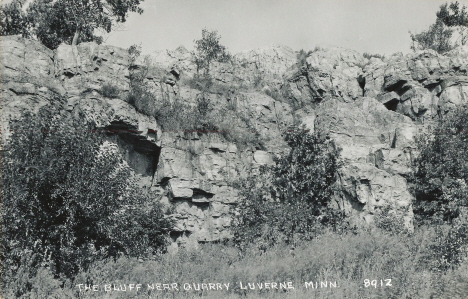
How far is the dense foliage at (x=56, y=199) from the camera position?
1009 cm

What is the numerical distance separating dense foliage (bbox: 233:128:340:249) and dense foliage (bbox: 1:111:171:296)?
6.39 m

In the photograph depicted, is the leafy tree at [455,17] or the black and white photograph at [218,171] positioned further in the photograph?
the leafy tree at [455,17]

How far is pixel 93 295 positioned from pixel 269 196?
10.5m

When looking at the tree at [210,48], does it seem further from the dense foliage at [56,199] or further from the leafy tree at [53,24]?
the dense foliage at [56,199]

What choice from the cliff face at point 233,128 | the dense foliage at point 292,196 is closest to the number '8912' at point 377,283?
the dense foliage at point 292,196

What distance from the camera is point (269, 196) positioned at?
61.5 feet

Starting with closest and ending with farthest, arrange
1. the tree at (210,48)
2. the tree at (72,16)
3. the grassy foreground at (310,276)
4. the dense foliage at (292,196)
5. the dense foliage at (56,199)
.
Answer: the grassy foreground at (310,276)
the dense foliage at (56,199)
the dense foliage at (292,196)
the tree at (72,16)
the tree at (210,48)

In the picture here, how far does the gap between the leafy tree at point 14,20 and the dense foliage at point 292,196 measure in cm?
2496

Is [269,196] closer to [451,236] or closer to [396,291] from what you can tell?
[451,236]

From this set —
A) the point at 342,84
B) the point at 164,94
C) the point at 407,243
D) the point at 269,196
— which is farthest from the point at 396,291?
the point at 342,84

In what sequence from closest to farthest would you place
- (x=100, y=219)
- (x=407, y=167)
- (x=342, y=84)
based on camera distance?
(x=100, y=219) → (x=407, y=167) → (x=342, y=84)

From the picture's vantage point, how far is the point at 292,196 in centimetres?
1839

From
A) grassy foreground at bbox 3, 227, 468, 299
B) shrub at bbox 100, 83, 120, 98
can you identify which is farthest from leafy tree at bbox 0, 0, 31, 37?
grassy foreground at bbox 3, 227, 468, 299

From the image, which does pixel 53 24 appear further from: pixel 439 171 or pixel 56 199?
pixel 439 171
